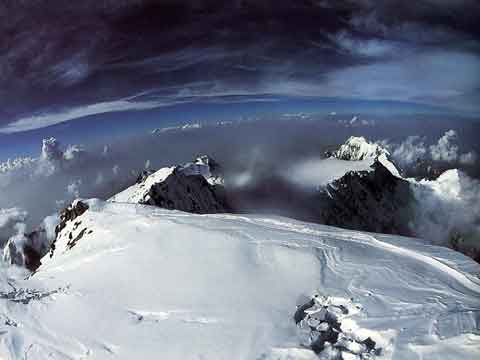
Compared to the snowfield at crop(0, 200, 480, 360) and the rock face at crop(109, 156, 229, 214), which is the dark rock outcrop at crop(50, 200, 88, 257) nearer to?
the snowfield at crop(0, 200, 480, 360)

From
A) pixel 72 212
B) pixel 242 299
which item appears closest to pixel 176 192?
pixel 72 212

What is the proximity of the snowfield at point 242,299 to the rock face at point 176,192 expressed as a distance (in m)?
52.4

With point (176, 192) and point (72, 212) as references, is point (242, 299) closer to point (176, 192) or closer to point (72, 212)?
point (72, 212)

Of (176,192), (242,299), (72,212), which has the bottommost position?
(176,192)

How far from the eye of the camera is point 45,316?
1677cm

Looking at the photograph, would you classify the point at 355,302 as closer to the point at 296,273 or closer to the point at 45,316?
the point at 296,273

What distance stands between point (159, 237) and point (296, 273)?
990 cm

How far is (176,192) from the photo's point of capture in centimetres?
9125

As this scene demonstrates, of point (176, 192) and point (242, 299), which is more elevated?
point (242, 299)

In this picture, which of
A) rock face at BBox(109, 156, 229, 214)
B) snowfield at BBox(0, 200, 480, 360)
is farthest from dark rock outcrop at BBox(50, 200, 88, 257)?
rock face at BBox(109, 156, 229, 214)

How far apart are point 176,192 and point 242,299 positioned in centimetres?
7700

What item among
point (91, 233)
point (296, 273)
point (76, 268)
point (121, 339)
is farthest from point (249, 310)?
point (91, 233)

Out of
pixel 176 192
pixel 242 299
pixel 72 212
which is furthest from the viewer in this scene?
pixel 176 192

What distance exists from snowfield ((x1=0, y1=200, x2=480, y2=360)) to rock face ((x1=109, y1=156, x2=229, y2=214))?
52353mm
